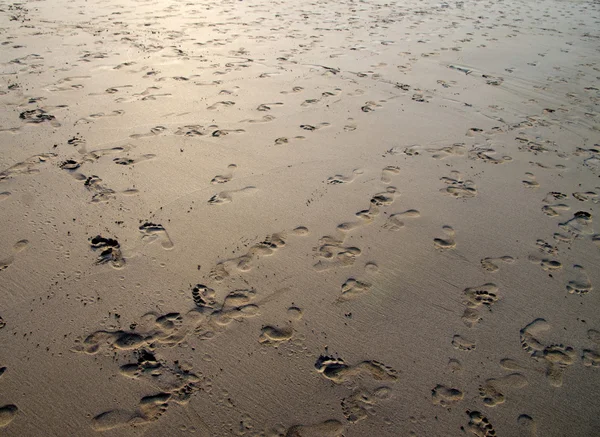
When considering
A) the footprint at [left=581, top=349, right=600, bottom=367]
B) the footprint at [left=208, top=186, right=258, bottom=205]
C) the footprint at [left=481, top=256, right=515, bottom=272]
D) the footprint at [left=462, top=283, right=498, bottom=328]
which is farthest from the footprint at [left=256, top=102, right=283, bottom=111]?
the footprint at [left=581, top=349, right=600, bottom=367]

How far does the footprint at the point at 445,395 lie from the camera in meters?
1.95

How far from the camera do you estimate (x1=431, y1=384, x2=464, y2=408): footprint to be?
6.40 ft

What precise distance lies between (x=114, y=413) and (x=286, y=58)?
17.5 feet

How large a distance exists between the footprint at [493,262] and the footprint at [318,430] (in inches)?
59.5

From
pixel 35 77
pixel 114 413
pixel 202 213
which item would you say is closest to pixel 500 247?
pixel 202 213

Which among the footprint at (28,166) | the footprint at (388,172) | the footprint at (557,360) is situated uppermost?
the footprint at (28,166)

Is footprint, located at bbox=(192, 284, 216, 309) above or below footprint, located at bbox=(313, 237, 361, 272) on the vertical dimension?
above

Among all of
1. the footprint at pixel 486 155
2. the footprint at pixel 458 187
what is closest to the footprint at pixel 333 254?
the footprint at pixel 458 187

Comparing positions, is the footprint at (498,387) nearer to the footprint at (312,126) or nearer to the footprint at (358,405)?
the footprint at (358,405)

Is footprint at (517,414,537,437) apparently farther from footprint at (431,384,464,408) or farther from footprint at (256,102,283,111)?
footprint at (256,102,283,111)

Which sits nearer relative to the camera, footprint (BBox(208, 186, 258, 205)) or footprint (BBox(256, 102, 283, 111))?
footprint (BBox(208, 186, 258, 205))

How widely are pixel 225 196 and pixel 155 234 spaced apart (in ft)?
2.05

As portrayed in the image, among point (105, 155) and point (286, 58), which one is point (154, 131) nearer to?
point (105, 155)

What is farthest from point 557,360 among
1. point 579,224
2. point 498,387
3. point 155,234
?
point 155,234
